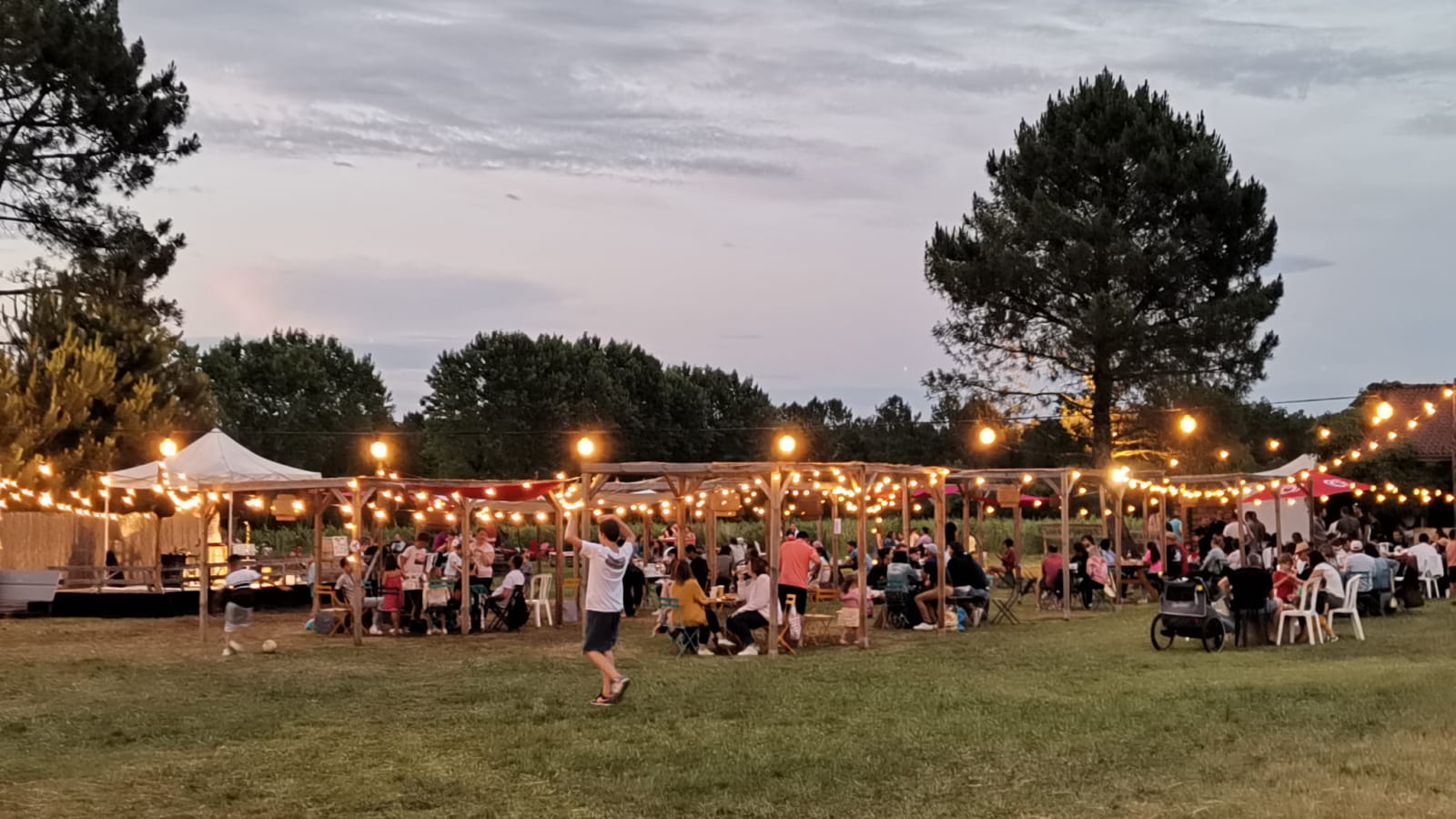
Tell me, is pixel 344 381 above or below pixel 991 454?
above

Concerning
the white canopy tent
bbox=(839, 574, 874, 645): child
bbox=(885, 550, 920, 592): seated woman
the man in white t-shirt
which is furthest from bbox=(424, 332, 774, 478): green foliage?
the man in white t-shirt

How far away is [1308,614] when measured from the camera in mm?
15469

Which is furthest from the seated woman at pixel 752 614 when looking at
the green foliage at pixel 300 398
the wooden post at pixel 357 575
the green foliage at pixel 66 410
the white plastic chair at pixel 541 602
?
the green foliage at pixel 300 398

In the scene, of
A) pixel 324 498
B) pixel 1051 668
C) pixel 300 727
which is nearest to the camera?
pixel 300 727

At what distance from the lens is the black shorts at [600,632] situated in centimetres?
1122

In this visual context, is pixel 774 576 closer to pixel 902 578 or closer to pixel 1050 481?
pixel 902 578

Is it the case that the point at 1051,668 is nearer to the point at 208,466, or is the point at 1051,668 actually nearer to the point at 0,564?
the point at 208,466

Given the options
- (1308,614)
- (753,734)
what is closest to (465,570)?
(753,734)

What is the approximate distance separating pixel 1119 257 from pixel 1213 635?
19.5 metres

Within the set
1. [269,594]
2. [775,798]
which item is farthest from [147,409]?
[775,798]

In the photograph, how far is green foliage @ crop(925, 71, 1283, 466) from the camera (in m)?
33.6

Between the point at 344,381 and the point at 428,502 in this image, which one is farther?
the point at 344,381

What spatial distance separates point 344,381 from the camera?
6581 centimetres

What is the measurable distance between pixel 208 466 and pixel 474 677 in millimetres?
12322
